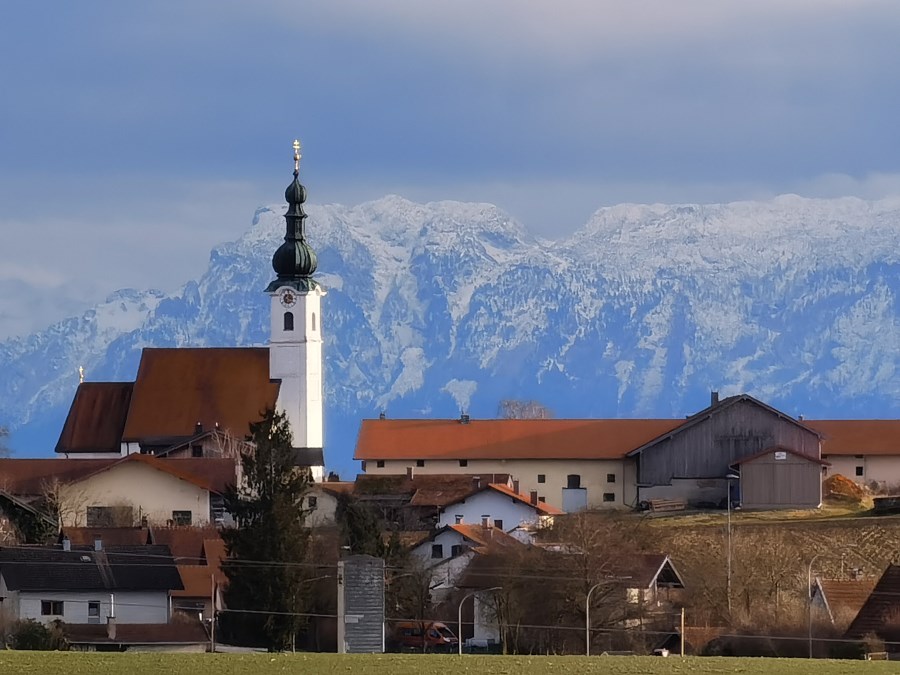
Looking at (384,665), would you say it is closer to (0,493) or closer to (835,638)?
(835,638)

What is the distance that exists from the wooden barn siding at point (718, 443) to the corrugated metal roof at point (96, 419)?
21.5 metres

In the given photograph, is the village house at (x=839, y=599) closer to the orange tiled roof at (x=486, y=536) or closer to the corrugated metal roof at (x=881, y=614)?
the corrugated metal roof at (x=881, y=614)

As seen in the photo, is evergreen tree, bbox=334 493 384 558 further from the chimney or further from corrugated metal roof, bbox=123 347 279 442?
corrugated metal roof, bbox=123 347 279 442

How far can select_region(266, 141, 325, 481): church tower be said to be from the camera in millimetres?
95688

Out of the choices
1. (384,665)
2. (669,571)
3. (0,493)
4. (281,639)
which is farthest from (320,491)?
(384,665)

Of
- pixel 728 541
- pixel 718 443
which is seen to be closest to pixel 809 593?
pixel 728 541

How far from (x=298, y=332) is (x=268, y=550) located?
4124 cm

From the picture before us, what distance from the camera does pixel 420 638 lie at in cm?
5816

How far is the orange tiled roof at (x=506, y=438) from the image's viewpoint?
88.8m

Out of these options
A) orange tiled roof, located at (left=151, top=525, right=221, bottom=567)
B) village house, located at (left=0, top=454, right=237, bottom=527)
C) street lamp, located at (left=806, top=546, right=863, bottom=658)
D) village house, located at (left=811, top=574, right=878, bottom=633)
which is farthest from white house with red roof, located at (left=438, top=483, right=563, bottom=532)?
village house, located at (left=811, top=574, right=878, bottom=633)

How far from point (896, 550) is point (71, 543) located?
77.8 feet

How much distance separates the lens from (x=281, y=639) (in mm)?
54562

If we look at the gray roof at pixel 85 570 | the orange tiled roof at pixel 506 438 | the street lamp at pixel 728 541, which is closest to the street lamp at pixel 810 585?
the street lamp at pixel 728 541

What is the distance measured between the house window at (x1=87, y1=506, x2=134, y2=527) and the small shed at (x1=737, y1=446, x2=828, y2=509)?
21.0 metres
